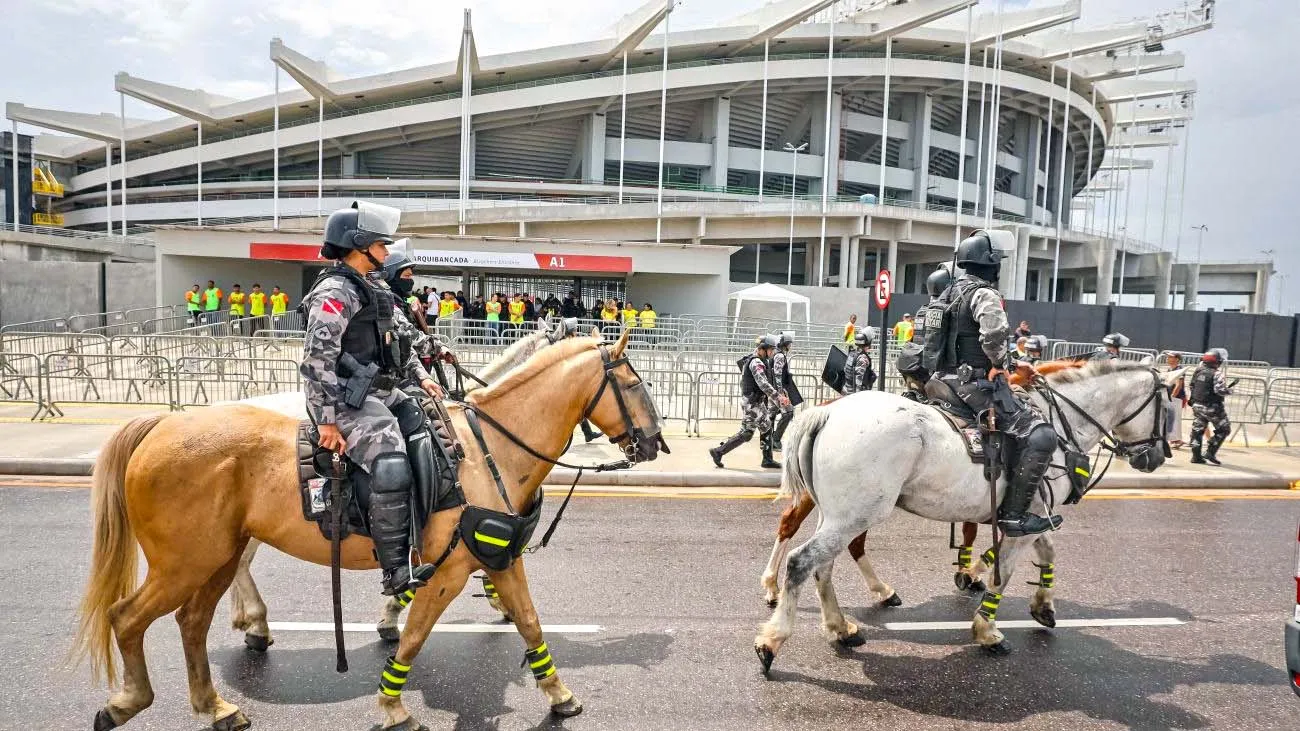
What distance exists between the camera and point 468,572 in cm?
396

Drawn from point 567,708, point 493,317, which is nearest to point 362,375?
point 567,708

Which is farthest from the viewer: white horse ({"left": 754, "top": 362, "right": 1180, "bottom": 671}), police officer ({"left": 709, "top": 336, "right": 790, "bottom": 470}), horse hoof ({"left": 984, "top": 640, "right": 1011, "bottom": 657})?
police officer ({"left": 709, "top": 336, "right": 790, "bottom": 470})

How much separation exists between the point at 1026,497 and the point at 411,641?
13.6ft

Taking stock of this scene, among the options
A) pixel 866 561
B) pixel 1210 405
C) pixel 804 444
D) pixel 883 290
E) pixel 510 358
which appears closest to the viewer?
pixel 804 444

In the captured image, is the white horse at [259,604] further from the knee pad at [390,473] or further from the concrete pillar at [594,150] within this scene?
the concrete pillar at [594,150]

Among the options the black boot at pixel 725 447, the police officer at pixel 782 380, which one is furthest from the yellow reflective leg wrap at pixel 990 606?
the black boot at pixel 725 447

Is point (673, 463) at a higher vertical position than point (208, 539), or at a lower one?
lower

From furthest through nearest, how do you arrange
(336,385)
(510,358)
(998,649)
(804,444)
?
(510,358) → (804,444) → (998,649) → (336,385)

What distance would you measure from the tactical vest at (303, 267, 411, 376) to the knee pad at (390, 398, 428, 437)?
8.3 inches

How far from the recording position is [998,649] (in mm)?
5086

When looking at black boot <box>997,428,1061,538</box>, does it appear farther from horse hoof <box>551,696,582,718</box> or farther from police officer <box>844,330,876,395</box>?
police officer <box>844,330,876,395</box>

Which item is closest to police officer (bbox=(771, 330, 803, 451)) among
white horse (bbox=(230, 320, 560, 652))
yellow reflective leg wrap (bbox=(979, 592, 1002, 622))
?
yellow reflective leg wrap (bbox=(979, 592, 1002, 622))

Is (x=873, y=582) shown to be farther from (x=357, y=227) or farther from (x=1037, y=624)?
(x=357, y=227)

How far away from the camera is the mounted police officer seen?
17.0ft
